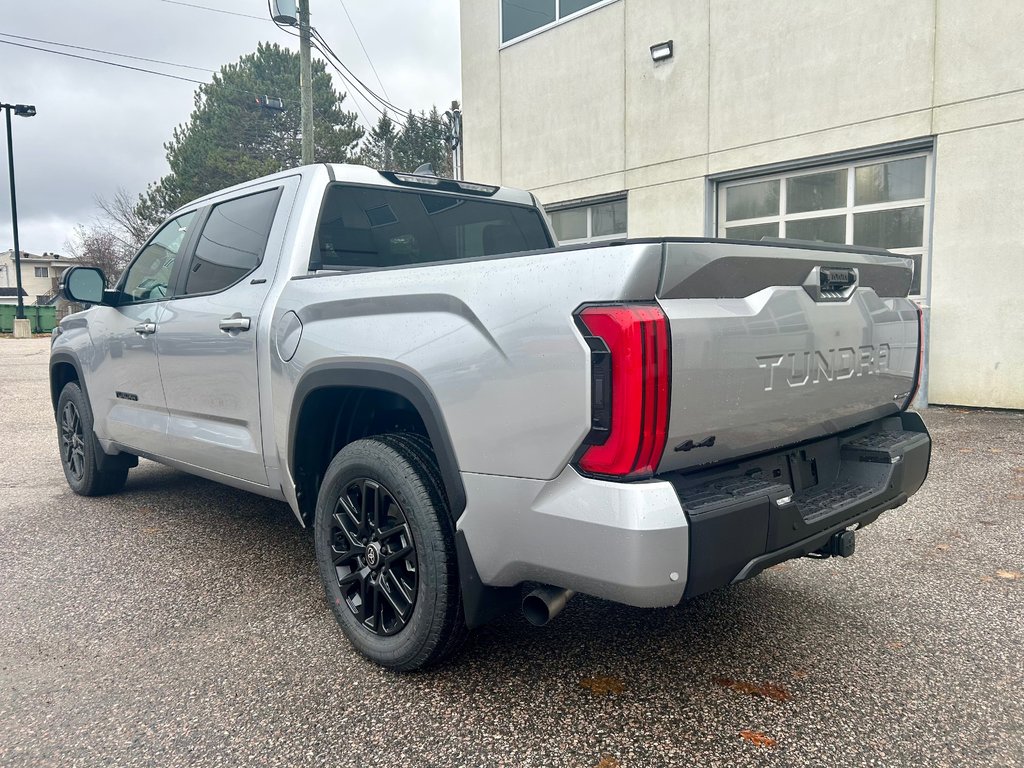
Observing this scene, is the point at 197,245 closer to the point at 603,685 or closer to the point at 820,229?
the point at 603,685

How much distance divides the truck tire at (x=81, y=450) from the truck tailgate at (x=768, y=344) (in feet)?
14.1

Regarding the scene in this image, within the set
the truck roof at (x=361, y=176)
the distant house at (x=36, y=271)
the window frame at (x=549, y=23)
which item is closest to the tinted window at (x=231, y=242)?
the truck roof at (x=361, y=176)

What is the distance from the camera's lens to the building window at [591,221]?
11.3 meters

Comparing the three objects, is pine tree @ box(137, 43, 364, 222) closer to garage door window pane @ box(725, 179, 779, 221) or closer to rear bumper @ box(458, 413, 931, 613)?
garage door window pane @ box(725, 179, 779, 221)

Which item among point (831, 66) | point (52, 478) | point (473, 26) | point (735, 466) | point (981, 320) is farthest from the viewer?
point (473, 26)

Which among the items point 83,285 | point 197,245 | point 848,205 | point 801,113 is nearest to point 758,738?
point 197,245

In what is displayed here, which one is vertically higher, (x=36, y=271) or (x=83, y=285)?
(x=36, y=271)

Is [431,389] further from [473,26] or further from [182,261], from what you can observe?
[473,26]

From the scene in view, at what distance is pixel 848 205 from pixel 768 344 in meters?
7.57

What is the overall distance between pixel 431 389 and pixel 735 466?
963 mm

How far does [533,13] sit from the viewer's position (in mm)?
12031

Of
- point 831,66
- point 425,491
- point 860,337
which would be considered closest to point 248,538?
point 425,491

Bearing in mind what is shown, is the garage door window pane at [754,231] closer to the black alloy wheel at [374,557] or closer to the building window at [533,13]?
the building window at [533,13]

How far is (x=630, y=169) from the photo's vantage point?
35.2 ft
